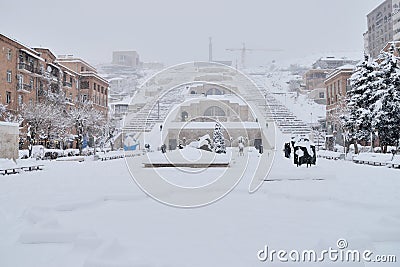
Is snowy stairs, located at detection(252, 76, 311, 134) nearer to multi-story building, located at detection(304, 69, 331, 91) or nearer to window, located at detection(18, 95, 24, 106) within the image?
multi-story building, located at detection(304, 69, 331, 91)

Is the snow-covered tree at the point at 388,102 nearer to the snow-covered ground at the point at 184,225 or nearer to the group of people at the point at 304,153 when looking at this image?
the group of people at the point at 304,153

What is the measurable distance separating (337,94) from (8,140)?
3417cm

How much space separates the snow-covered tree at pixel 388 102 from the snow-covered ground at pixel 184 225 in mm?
12047

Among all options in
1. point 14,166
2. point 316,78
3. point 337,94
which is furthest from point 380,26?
point 14,166

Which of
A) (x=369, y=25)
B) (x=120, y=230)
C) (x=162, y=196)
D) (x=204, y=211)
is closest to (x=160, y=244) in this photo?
(x=120, y=230)

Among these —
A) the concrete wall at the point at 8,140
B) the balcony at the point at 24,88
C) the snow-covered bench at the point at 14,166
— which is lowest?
the snow-covered bench at the point at 14,166

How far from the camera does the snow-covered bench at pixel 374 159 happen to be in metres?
18.9

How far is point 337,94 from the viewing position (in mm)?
43406

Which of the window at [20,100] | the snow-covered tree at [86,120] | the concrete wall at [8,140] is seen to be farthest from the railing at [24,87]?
the concrete wall at [8,140]

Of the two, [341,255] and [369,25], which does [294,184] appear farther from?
[369,25]

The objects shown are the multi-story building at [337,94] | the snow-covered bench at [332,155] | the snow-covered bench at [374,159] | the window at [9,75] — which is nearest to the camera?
the snow-covered bench at [374,159]

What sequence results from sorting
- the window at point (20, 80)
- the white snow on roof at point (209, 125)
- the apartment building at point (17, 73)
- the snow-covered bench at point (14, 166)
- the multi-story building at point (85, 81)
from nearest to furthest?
the snow-covered bench at point (14, 166) < the apartment building at point (17, 73) < the window at point (20, 80) < the multi-story building at point (85, 81) < the white snow on roof at point (209, 125)

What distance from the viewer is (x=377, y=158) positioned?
65.6ft

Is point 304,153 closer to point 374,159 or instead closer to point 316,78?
point 374,159
